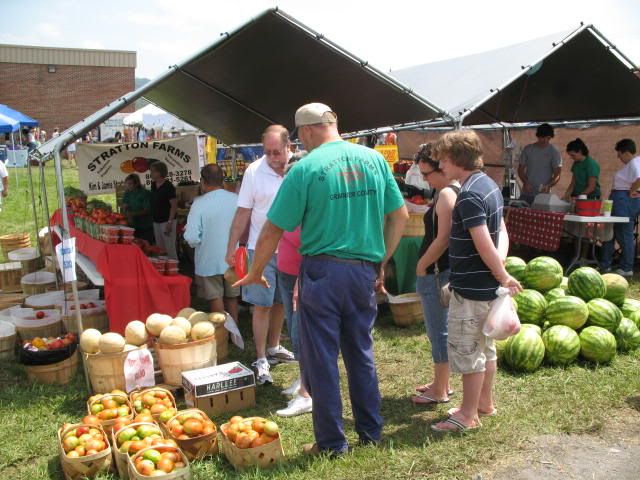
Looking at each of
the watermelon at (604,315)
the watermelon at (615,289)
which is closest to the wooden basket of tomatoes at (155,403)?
the watermelon at (604,315)

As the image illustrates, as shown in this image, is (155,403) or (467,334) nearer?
(467,334)

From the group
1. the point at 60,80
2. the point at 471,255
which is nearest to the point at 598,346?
the point at 471,255

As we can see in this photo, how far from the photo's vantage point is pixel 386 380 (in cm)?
496

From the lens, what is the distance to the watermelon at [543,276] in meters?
5.78

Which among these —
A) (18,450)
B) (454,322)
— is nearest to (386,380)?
(454,322)

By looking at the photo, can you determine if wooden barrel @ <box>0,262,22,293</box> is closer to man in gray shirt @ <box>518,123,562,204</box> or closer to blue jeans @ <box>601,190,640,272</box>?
man in gray shirt @ <box>518,123,562,204</box>

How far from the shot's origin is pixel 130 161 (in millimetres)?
9281

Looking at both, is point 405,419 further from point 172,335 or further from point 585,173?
point 585,173

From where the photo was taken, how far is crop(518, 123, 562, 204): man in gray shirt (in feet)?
33.1

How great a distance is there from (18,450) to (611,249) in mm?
7964

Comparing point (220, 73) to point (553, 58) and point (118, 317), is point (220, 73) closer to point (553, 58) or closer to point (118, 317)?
point (118, 317)

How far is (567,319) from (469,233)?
2324 mm

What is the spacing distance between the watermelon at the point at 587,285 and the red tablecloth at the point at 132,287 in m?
3.75

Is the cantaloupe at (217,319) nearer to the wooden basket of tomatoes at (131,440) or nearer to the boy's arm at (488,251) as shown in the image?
the wooden basket of tomatoes at (131,440)
